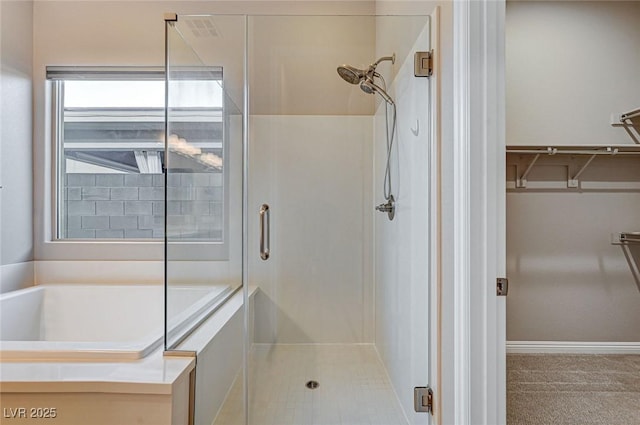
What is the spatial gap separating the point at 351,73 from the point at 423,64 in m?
0.49

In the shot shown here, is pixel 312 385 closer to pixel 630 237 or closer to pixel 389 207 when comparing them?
pixel 389 207

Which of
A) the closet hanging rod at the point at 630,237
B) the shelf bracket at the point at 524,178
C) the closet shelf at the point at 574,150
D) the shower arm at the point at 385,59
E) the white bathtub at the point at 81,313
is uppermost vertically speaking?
the shower arm at the point at 385,59

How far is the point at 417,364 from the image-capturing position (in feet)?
5.22

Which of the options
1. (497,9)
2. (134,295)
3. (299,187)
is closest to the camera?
(497,9)

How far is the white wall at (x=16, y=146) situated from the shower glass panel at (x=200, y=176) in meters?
1.46

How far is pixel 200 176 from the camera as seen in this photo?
2025mm

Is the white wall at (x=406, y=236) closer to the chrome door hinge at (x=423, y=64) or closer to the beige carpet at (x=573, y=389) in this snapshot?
the chrome door hinge at (x=423, y=64)

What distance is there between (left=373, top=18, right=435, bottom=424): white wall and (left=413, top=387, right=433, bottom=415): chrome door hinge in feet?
0.10

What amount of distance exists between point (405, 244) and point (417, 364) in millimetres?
550

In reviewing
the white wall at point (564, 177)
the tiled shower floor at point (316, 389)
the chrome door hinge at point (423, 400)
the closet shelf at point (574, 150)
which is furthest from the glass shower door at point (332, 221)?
the white wall at point (564, 177)

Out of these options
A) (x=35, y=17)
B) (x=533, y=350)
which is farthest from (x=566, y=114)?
(x=35, y=17)

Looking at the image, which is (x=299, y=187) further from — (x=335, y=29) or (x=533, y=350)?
(x=533, y=350)

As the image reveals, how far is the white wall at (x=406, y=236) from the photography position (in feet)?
5.04

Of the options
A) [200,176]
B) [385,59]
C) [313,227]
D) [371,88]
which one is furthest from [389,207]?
[200,176]
